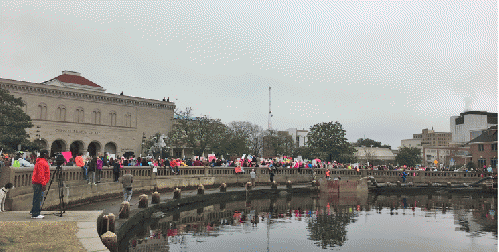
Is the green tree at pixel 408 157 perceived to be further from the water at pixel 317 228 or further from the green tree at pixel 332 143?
the water at pixel 317 228

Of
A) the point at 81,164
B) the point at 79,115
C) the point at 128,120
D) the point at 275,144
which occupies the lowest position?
the point at 81,164

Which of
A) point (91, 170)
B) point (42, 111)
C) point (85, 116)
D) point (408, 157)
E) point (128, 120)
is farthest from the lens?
point (408, 157)

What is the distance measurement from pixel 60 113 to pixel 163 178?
47981 mm

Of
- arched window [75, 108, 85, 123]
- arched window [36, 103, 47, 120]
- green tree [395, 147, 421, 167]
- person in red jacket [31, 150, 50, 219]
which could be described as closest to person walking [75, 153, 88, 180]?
person in red jacket [31, 150, 50, 219]

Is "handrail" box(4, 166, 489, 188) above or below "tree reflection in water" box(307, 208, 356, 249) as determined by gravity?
above

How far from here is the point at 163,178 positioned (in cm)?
2912

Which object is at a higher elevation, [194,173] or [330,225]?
[194,173]

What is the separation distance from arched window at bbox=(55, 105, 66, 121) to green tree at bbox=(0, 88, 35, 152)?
24.3 metres

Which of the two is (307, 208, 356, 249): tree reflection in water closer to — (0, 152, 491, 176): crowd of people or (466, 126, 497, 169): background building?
(0, 152, 491, 176): crowd of people

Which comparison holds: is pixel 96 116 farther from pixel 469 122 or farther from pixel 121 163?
pixel 469 122

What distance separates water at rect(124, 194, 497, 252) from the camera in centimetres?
Result: 1558

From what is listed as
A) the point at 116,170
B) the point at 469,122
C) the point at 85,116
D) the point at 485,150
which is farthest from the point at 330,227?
the point at 469,122

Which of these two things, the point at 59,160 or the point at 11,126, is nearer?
the point at 59,160

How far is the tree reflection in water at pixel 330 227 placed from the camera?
54.4ft
